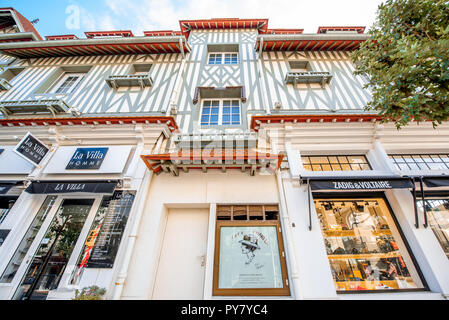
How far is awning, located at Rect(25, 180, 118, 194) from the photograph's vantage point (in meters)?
4.59

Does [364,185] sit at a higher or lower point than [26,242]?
higher

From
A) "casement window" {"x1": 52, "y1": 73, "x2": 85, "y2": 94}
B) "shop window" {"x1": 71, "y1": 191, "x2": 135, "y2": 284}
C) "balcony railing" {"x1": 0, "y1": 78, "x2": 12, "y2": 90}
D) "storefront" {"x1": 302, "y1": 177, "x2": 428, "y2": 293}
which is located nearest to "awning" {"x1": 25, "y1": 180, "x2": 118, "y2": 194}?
"shop window" {"x1": 71, "y1": 191, "x2": 135, "y2": 284}

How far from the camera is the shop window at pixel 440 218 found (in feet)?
14.1

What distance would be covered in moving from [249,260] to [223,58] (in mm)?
9345

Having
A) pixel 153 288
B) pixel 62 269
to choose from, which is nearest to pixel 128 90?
pixel 62 269

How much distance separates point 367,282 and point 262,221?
9.05ft

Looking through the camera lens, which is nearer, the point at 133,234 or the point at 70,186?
the point at 133,234

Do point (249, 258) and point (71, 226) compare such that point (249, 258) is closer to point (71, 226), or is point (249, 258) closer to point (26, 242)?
point (71, 226)

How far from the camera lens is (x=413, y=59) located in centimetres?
349

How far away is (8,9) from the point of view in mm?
9820

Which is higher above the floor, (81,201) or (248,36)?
(248,36)

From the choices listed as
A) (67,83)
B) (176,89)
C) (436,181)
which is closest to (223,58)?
(176,89)

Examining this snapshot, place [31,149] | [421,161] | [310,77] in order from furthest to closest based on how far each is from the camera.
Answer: [310,77] → [421,161] → [31,149]
